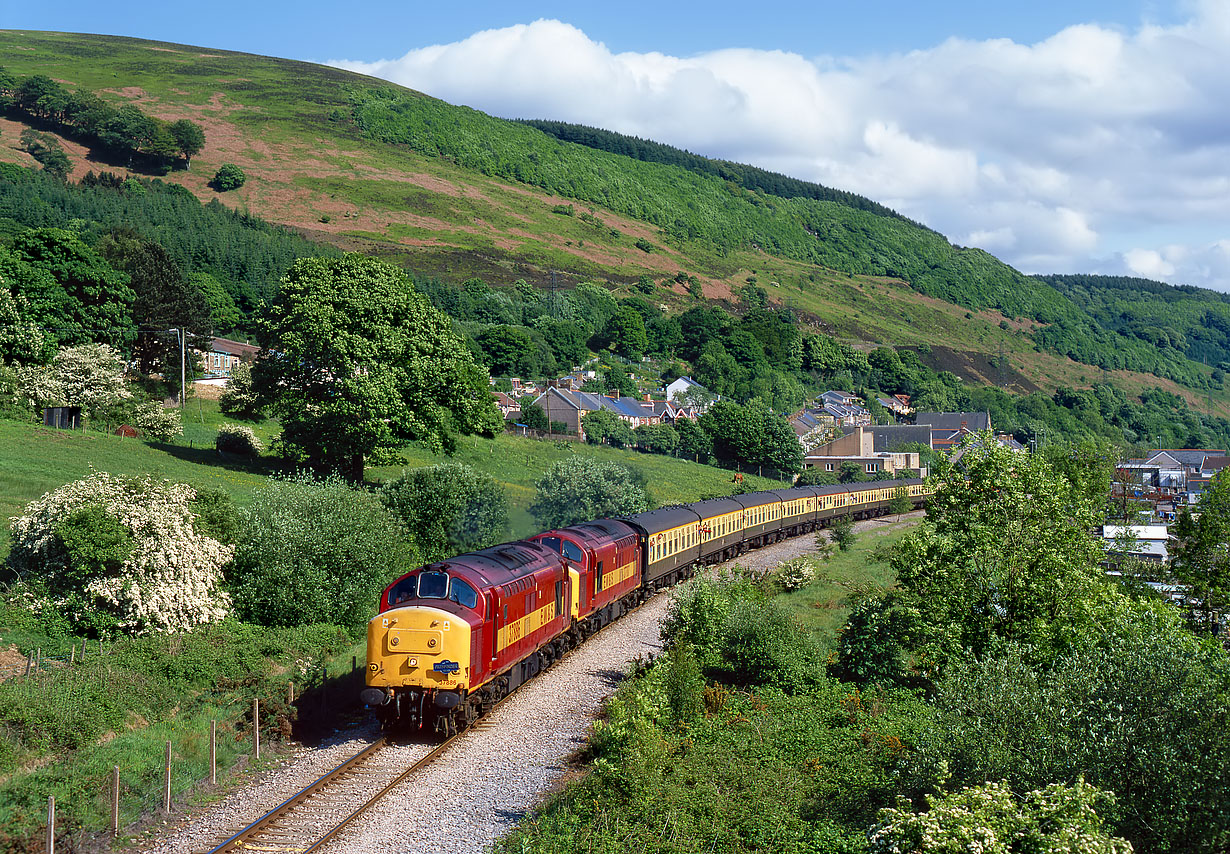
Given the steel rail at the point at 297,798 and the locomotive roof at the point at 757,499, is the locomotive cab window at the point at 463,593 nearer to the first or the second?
the steel rail at the point at 297,798

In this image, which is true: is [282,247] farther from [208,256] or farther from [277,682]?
[277,682]

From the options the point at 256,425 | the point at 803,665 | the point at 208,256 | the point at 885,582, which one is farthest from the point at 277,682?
the point at 208,256

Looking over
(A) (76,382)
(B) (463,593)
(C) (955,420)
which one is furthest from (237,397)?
→ (C) (955,420)

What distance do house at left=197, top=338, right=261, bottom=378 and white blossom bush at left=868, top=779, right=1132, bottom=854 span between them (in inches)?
3480

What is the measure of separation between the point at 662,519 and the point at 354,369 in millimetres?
18380

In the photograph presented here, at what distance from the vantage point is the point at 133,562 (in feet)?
92.5

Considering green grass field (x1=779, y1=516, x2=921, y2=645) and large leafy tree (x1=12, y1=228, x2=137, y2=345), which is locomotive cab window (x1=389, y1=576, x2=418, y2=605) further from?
large leafy tree (x1=12, y1=228, x2=137, y2=345)

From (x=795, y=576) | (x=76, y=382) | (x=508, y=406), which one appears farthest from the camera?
(x=508, y=406)

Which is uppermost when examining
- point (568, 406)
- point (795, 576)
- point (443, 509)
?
point (568, 406)

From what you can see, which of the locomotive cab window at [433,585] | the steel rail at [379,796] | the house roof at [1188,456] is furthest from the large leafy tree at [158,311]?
the house roof at [1188,456]

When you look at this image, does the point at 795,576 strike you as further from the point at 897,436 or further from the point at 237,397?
the point at 897,436

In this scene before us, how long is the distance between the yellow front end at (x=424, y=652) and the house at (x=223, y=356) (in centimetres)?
7572

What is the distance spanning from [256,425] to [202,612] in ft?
159

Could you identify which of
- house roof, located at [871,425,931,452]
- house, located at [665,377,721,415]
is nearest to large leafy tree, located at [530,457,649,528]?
house roof, located at [871,425,931,452]
